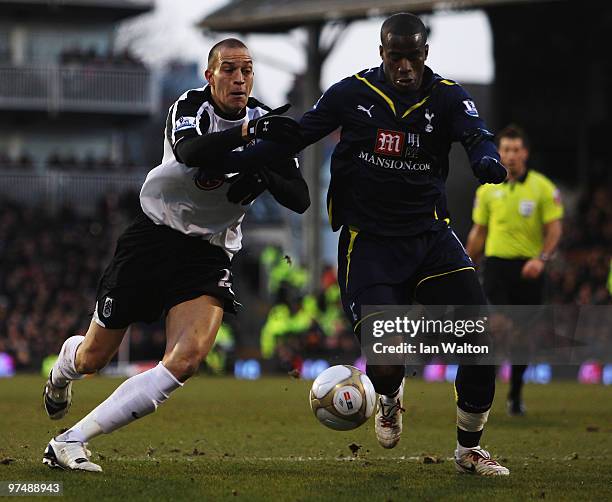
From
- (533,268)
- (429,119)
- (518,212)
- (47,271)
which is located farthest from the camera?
(47,271)

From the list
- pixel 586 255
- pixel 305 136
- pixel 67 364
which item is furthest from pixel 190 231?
pixel 586 255

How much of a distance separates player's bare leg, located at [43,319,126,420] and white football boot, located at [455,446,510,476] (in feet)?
6.91

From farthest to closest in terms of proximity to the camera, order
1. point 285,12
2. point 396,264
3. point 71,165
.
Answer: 1. point 71,165
2. point 285,12
3. point 396,264

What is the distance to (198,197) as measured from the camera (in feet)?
25.8

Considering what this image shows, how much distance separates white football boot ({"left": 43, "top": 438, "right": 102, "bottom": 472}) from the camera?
292 inches

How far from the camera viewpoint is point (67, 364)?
8.32m

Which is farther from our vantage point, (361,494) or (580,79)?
(580,79)

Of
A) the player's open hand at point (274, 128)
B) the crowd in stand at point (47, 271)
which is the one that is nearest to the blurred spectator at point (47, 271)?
the crowd in stand at point (47, 271)

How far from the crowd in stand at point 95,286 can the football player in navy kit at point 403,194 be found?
1193 centimetres

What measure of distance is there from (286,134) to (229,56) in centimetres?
59

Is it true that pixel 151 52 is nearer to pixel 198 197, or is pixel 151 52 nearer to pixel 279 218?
pixel 279 218

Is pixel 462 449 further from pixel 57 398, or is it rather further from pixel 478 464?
pixel 57 398

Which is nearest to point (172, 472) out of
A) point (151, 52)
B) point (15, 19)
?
point (15, 19)

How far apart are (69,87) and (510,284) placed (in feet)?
88.1
